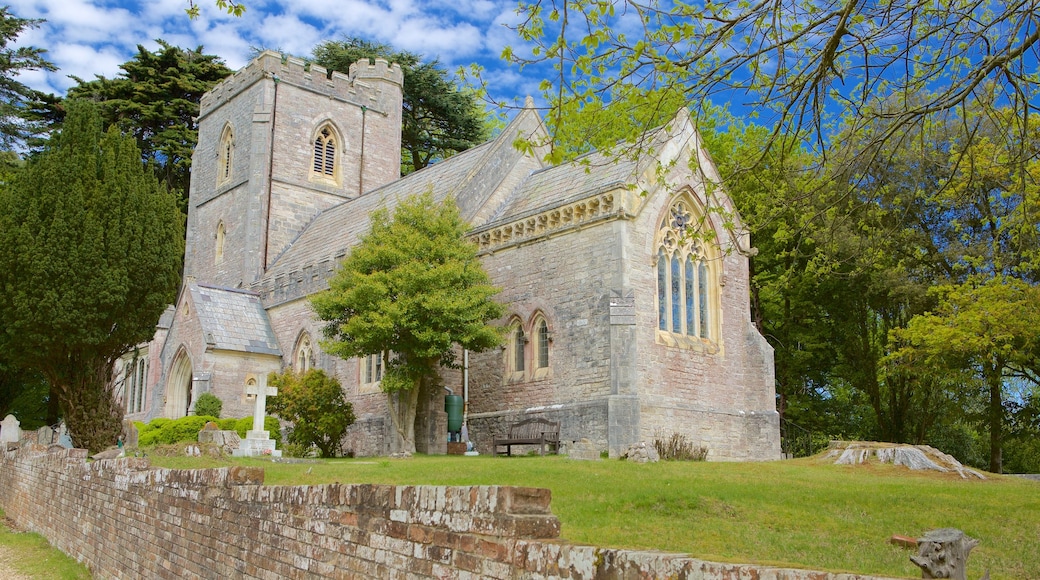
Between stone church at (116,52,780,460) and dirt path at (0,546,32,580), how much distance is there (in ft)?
31.5

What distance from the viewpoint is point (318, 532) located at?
709cm

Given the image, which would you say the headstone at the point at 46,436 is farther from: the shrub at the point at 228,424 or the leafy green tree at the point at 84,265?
the shrub at the point at 228,424

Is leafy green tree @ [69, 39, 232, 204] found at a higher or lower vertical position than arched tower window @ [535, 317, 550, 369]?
higher

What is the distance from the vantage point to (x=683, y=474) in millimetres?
14016

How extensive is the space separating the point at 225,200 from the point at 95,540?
2494 cm

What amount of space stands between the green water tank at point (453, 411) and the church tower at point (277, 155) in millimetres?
13059

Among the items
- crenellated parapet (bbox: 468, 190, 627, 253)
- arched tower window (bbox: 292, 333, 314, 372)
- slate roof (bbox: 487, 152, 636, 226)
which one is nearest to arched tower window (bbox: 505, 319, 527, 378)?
crenellated parapet (bbox: 468, 190, 627, 253)

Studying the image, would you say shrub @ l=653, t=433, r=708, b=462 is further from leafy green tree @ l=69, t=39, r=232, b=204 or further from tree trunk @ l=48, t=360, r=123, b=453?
→ leafy green tree @ l=69, t=39, r=232, b=204

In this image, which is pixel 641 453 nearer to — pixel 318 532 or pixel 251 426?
pixel 251 426

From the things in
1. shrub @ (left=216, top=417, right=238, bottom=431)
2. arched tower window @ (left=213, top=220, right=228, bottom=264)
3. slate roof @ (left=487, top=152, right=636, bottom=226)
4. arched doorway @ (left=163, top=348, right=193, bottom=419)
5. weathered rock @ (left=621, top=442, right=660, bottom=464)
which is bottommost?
weathered rock @ (left=621, top=442, right=660, bottom=464)

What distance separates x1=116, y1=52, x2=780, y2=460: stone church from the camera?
20328 millimetres

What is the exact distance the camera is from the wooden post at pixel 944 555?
17.3 feet

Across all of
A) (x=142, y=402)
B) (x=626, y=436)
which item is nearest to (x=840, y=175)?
(x=626, y=436)

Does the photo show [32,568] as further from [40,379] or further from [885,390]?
[885,390]
